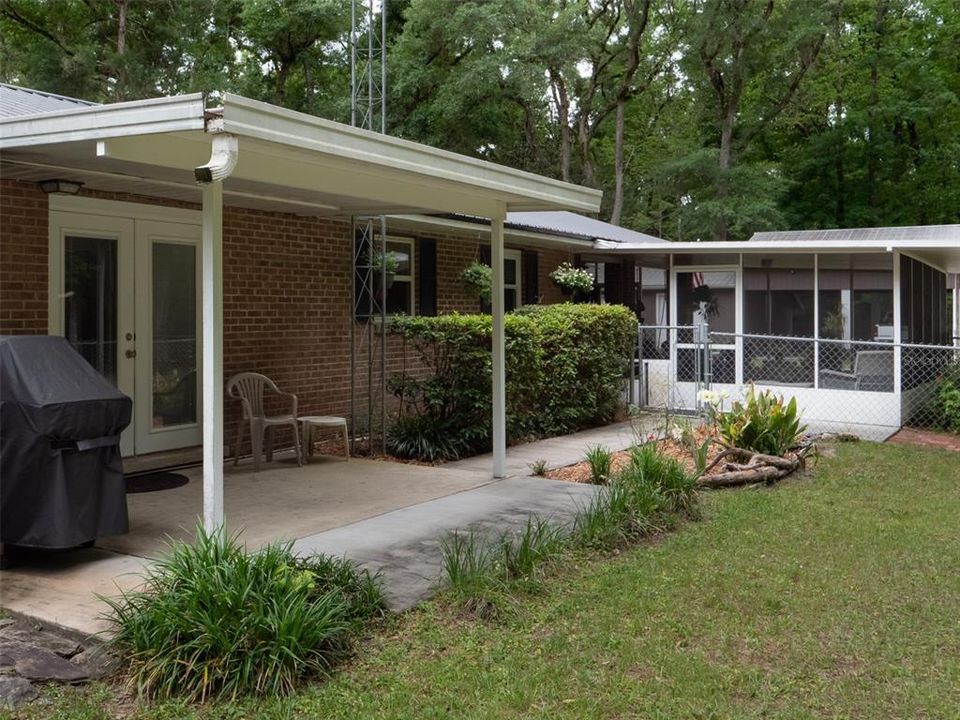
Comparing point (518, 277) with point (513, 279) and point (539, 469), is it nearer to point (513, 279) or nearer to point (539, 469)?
point (513, 279)

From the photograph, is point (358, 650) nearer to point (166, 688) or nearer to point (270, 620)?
point (270, 620)

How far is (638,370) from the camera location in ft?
47.7

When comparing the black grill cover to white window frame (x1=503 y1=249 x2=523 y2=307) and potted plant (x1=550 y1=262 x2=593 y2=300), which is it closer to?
white window frame (x1=503 y1=249 x2=523 y2=307)

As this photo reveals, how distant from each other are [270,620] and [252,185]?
4549 mm

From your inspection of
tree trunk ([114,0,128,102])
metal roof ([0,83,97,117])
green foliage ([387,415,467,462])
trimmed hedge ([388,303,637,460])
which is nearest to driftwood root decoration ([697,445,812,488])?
trimmed hedge ([388,303,637,460])

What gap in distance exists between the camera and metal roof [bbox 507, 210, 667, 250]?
13.6 m

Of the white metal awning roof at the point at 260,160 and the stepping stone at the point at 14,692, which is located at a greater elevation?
the white metal awning roof at the point at 260,160

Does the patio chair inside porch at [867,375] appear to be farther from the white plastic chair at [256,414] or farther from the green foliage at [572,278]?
the white plastic chair at [256,414]

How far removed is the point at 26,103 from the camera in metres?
7.32

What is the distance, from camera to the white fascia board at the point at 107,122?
182 inches

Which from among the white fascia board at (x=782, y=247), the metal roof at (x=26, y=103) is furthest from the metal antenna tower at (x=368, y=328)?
the white fascia board at (x=782, y=247)

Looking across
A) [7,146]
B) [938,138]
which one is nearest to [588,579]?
[7,146]

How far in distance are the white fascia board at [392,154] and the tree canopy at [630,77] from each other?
14.6m

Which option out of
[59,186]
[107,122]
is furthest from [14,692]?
[59,186]
